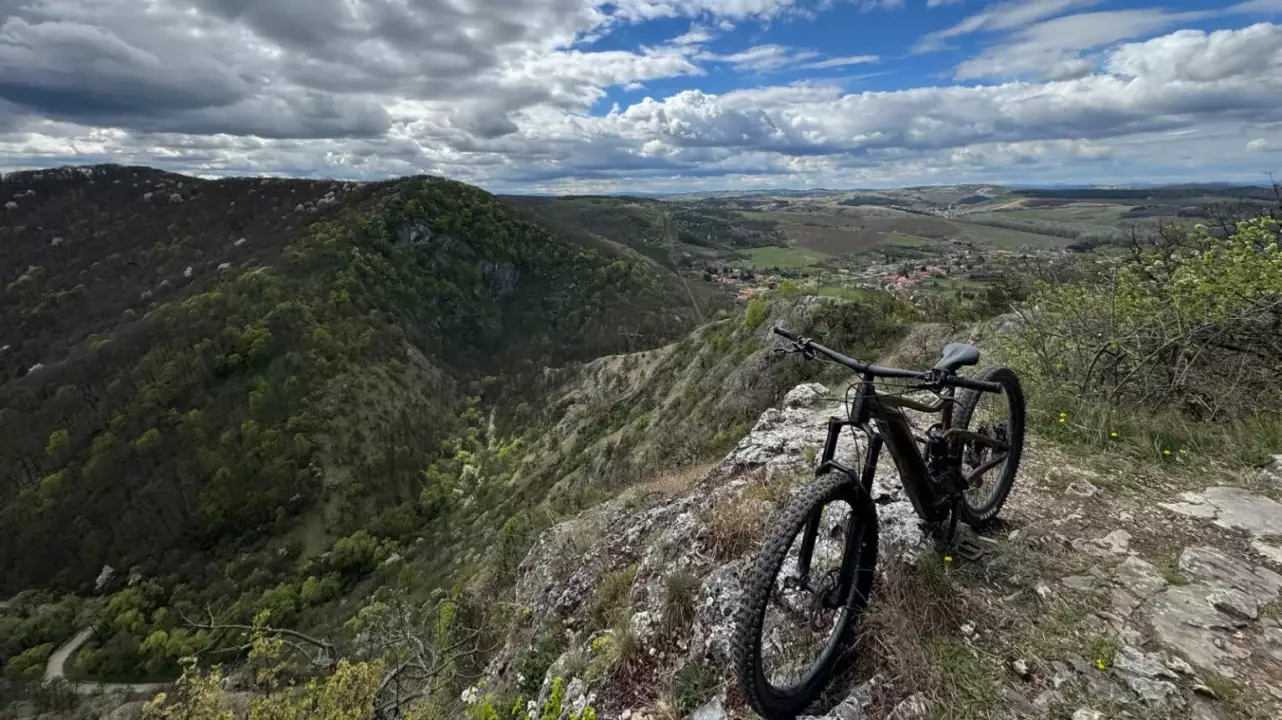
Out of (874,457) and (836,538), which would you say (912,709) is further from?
(836,538)

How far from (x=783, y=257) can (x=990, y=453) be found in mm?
109429

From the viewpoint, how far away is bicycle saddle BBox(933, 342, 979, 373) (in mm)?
4076

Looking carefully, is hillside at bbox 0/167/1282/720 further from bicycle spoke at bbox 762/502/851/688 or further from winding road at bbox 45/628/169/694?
winding road at bbox 45/628/169/694

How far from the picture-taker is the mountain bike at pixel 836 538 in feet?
10.2

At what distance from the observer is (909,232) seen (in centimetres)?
10519

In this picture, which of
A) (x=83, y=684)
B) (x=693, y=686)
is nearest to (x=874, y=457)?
(x=693, y=686)

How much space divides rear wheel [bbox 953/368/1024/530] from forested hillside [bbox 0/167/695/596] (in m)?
95.8

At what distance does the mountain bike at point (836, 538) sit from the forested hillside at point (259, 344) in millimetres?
95936

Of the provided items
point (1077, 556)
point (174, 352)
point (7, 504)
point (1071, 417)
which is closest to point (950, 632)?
point (1077, 556)

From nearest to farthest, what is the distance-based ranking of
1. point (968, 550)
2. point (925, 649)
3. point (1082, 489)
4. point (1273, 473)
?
1. point (925, 649)
2. point (968, 550)
3. point (1082, 489)
4. point (1273, 473)

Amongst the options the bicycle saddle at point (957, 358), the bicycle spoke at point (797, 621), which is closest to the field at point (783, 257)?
the bicycle saddle at point (957, 358)

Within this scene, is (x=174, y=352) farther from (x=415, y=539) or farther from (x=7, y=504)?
(x=415, y=539)

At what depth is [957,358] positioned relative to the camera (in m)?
4.15

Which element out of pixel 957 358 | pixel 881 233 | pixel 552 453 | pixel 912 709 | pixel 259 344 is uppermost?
pixel 957 358
